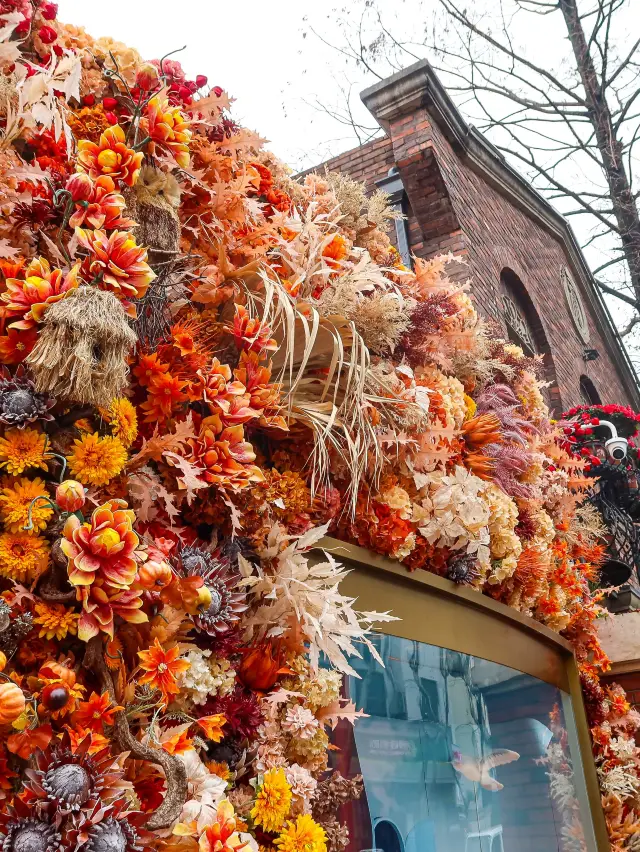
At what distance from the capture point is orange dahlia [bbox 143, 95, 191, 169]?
206cm

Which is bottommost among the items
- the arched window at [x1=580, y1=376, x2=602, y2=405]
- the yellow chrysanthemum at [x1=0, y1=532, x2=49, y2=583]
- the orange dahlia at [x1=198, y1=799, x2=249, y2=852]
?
the orange dahlia at [x1=198, y1=799, x2=249, y2=852]

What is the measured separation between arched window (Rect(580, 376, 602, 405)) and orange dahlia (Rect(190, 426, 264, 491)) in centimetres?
972

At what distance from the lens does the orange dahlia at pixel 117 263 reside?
1.68 meters

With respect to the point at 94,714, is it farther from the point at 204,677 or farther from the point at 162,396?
the point at 162,396

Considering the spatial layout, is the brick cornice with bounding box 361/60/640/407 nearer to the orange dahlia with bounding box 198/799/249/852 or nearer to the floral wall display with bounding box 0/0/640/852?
the floral wall display with bounding box 0/0/640/852

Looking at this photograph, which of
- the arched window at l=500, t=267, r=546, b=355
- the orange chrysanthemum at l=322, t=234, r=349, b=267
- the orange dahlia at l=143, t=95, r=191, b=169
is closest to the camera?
the orange dahlia at l=143, t=95, r=191, b=169

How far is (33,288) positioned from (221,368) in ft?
1.78

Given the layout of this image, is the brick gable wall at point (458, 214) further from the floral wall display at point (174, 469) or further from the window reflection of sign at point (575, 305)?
the floral wall display at point (174, 469)

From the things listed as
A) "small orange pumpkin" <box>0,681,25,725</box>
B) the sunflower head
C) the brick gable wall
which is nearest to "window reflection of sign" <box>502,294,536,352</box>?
the brick gable wall

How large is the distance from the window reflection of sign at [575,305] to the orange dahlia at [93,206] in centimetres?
969

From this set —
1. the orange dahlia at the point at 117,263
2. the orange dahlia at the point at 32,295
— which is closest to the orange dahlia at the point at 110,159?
the orange dahlia at the point at 117,263

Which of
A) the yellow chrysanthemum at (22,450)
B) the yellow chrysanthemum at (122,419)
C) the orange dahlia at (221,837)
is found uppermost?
the yellow chrysanthemum at (122,419)

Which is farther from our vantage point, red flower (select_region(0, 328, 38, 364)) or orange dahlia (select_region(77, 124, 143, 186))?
orange dahlia (select_region(77, 124, 143, 186))

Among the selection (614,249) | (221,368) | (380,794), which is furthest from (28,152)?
(614,249)
